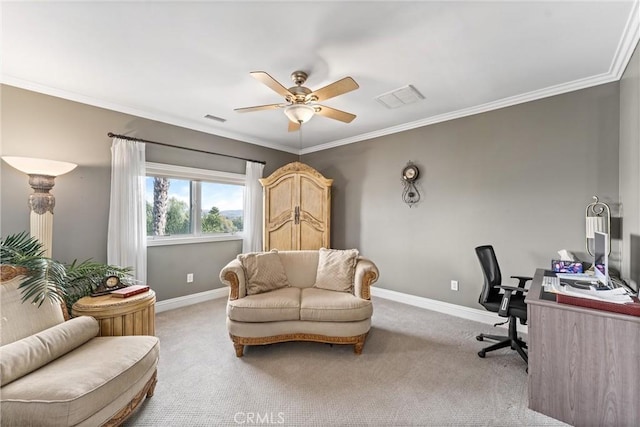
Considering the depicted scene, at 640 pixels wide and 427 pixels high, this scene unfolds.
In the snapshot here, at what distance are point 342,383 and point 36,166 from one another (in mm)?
3121

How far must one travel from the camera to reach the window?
356 cm

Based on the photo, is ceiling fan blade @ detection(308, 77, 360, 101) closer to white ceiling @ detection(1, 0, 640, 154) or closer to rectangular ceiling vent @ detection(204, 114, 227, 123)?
white ceiling @ detection(1, 0, 640, 154)

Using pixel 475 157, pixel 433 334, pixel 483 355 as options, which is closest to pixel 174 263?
pixel 433 334

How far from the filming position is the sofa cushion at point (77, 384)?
3.83ft

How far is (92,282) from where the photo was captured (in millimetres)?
2197

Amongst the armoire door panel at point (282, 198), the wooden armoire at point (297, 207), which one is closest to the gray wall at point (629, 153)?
the wooden armoire at point (297, 207)

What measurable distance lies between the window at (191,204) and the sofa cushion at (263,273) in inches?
59.6

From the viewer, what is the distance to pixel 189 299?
374 cm

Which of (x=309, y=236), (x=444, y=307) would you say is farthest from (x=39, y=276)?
(x=444, y=307)

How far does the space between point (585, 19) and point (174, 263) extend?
4.63 m

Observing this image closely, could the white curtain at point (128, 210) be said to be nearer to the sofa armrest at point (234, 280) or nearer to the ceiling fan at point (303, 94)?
the sofa armrest at point (234, 280)

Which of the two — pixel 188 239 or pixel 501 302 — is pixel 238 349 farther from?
pixel 501 302

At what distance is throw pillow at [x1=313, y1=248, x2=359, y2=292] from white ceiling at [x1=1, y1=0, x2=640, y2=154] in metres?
1.77

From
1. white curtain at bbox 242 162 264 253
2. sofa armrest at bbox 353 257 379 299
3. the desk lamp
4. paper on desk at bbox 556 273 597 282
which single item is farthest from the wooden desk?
white curtain at bbox 242 162 264 253
